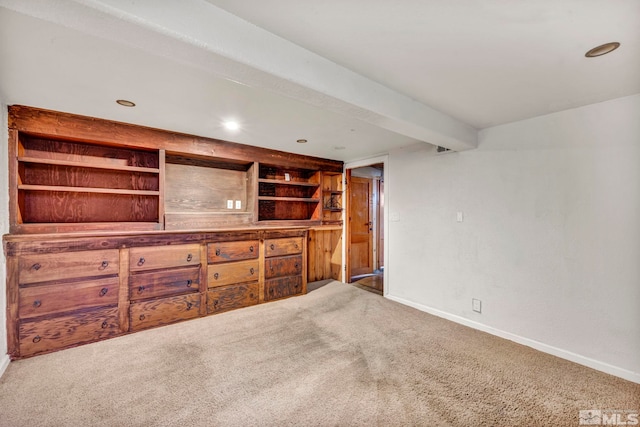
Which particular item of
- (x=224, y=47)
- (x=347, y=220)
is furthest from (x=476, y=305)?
(x=224, y=47)

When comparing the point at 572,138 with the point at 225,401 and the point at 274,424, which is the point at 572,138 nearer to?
the point at 274,424

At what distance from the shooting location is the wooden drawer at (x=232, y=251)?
3.24 m

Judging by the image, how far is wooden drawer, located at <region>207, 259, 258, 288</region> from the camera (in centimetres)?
323

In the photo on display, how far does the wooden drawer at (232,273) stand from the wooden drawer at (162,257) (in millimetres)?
247

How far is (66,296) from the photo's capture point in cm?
244

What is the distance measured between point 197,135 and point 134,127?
0.63 m

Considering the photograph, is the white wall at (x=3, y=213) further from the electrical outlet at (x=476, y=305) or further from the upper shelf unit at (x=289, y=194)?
the electrical outlet at (x=476, y=305)

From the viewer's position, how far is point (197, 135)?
3244 millimetres

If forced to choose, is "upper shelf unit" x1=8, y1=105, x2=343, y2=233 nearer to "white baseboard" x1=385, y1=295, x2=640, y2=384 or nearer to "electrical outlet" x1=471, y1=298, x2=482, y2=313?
"white baseboard" x1=385, y1=295, x2=640, y2=384

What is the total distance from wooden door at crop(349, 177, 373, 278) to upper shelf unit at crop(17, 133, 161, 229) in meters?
3.14

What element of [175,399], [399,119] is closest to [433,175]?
[399,119]

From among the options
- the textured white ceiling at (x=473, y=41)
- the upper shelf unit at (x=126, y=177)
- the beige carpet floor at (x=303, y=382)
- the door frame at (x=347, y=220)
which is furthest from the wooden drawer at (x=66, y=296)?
the door frame at (x=347, y=220)

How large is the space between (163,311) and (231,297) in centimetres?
74

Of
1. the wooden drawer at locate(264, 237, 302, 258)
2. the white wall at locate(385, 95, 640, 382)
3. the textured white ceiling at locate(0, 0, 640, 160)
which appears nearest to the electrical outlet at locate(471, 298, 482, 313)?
the white wall at locate(385, 95, 640, 382)
